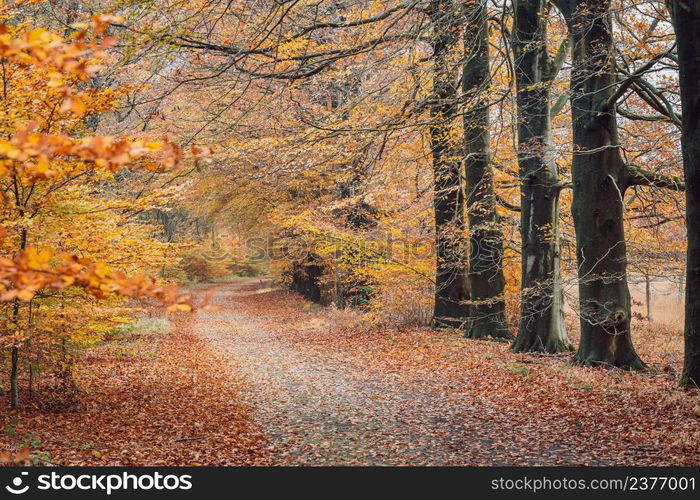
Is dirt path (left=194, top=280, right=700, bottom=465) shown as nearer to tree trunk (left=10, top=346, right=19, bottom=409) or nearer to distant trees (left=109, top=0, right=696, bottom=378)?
distant trees (left=109, top=0, right=696, bottom=378)

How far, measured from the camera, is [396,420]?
7777 mm

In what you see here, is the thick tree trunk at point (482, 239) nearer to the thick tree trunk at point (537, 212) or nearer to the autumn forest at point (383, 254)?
the autumn forest at point (383, 254)

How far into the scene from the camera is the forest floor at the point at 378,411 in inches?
249

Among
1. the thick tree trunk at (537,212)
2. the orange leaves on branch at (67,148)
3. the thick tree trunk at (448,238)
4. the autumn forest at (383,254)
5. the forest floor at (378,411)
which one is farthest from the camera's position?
the thick tree trunk at (448,238)

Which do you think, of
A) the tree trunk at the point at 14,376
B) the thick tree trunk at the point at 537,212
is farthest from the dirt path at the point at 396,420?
the tree trunk at the point at 14,376

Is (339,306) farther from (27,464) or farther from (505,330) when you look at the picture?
(27,464)

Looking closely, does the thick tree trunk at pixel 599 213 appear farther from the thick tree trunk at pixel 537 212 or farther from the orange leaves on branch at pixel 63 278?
the orange leaves on branch at pixel 63 278

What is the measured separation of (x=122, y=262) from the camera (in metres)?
8.24

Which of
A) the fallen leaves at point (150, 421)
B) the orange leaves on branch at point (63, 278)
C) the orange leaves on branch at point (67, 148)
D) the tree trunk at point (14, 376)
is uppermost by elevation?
the orange leaves on branch at point (67, 148)

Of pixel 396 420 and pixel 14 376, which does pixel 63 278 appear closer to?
pixel 396 420

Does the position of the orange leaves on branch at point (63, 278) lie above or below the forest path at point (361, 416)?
above

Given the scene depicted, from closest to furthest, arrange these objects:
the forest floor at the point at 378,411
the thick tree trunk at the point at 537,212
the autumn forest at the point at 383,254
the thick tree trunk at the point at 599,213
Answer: the autumn forest at the point at 383,254, the forest floor at the point at 378,411, the thick tree trunk at the point at 599,213, the thick tree trunk at the point at 537,212

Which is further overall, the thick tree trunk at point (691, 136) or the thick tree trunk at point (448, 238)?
the thick tree trunk at point (448, 238)

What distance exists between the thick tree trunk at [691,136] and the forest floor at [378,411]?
945 millimetres
